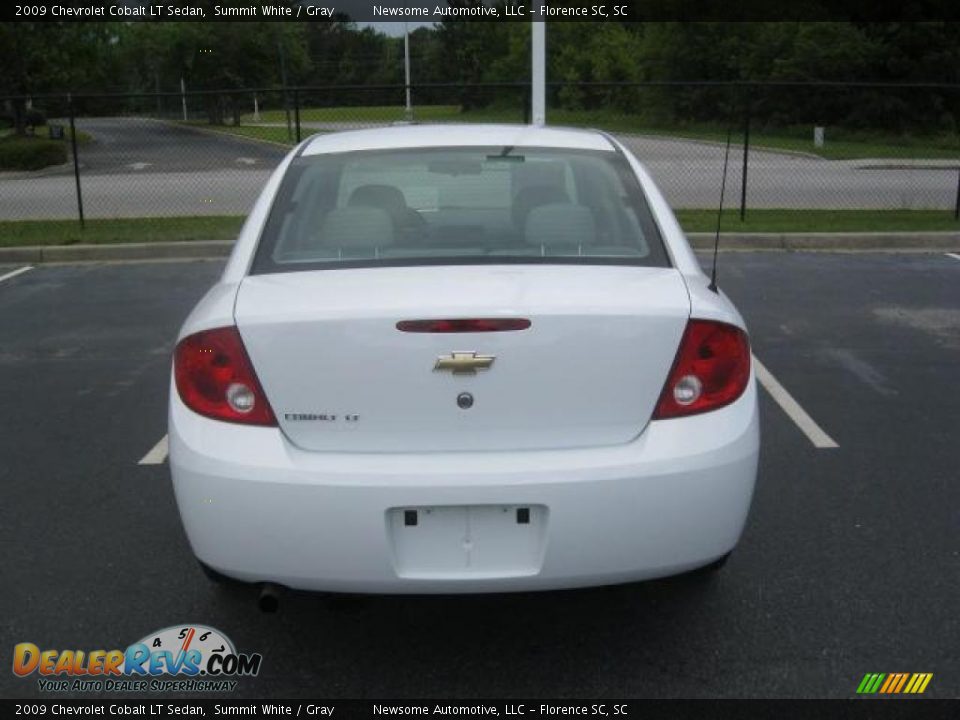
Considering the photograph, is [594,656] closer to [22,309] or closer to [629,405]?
[629,405]

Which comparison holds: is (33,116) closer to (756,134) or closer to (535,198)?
(756,134)

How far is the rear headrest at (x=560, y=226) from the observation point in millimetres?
3348

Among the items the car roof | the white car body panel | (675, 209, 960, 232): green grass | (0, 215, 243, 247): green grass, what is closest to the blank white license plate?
the white car body panel


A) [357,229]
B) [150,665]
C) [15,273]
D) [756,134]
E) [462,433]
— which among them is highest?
[357,229]

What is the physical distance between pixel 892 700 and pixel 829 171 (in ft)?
68.2

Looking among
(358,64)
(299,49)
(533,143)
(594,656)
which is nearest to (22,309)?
(533,143)

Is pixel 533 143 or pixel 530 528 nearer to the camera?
pixel 530 528

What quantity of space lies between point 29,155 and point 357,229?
2698 cm

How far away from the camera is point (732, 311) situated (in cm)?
309

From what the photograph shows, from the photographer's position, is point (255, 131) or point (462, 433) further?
point (255, 131)

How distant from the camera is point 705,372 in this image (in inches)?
114

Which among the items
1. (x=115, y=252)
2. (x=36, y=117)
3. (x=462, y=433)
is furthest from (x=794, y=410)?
(x=36, y=117)

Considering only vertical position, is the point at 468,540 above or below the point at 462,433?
below

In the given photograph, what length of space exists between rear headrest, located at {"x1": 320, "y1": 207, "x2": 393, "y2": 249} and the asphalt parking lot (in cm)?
115
